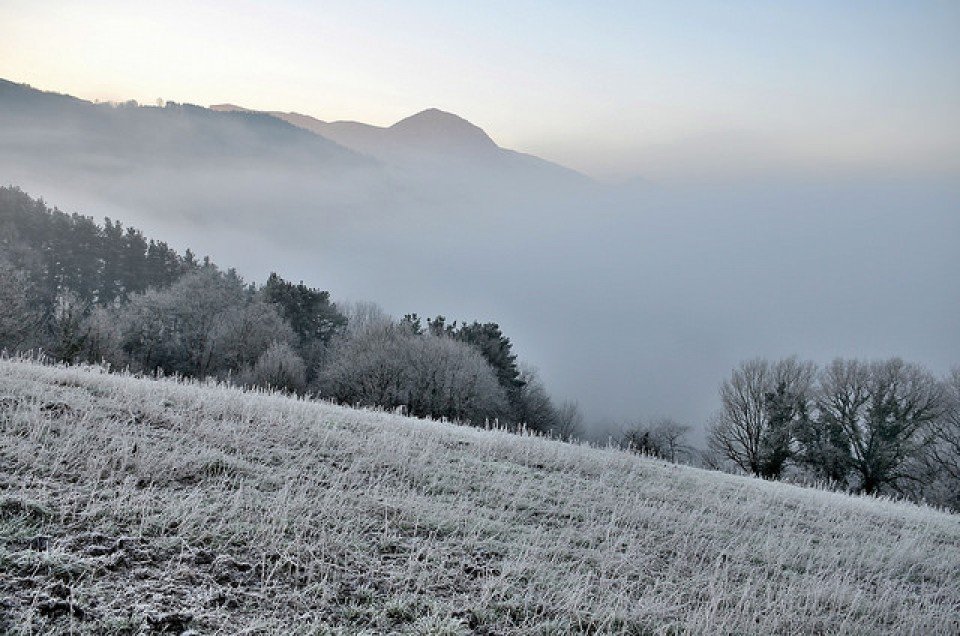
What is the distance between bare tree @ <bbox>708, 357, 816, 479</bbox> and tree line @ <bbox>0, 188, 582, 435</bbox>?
68.6ft

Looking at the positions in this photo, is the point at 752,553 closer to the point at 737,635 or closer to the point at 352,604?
the point at 737,635

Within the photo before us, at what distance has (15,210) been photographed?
8675 cm

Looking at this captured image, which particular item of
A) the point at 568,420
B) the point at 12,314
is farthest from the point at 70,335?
the point at 568,420

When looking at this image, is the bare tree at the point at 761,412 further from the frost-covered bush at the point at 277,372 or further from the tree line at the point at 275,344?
the frost-covered bush at the point at 277,372

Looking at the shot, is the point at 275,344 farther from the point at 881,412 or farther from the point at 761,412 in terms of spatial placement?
the point at 881,412

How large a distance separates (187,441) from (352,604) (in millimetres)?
4094

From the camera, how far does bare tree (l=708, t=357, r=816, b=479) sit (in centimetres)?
5278

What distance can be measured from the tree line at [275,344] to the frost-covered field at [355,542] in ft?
106

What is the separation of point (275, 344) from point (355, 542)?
55.6 metres

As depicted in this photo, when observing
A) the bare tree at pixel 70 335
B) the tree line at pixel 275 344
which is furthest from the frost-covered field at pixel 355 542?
the bare tree at pixel 70 335

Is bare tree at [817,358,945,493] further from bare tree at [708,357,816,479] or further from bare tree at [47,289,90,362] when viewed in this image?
bare tree at [47,289,90,362]

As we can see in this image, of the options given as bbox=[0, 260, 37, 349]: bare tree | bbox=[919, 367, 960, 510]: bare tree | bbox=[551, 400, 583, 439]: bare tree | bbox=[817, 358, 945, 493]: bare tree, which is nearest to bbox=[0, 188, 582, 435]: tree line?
bbox=[0, 260, 37, 349]: bare tree

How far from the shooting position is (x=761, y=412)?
185ft

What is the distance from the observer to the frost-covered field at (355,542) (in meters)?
4.44
